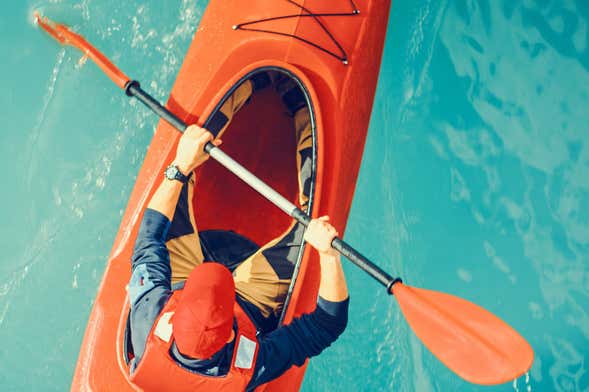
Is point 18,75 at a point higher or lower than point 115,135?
higher

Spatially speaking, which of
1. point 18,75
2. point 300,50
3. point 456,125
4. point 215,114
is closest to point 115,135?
point 18,75

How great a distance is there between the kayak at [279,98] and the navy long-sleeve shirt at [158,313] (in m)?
0.41

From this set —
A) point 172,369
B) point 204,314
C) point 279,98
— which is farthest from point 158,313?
point 279,98

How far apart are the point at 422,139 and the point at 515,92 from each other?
553mm

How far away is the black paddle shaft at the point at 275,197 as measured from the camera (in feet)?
6.86

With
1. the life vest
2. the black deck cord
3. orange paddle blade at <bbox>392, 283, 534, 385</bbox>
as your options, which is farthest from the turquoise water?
the life vest

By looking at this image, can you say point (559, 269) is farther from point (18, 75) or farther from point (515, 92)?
point (18, 75)

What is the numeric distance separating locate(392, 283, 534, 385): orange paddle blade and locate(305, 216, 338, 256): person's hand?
0.98 ft

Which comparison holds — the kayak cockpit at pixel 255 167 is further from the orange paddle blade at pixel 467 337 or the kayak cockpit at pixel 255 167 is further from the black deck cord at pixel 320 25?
the orange paddle blade at pixel 467 337

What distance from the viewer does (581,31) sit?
10.6 ft

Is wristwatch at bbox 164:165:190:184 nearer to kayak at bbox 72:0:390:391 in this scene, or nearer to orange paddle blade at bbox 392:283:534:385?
kayak at bbox 72:0:390:391

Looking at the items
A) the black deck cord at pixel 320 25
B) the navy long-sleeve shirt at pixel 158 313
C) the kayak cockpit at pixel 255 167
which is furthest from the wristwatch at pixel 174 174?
the black deck cord at pixel 320 25

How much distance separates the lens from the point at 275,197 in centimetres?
218

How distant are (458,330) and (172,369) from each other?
0.96 m
